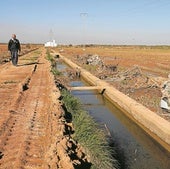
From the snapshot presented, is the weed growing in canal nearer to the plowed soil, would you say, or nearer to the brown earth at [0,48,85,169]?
the brown earth at [0,48,85,169]

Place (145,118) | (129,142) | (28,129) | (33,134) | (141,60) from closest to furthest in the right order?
(33,134), (28,129), (129,142), (145,118), (141,60)

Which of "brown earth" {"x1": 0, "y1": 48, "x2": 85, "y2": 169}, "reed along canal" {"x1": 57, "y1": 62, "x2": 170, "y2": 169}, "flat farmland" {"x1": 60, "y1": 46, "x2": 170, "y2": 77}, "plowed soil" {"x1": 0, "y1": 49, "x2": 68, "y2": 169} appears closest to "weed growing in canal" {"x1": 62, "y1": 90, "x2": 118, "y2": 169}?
"brown earth" {"x1": 0, "y1": 48, "x2": 85, "y2": 169}

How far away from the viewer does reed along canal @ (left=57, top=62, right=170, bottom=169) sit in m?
8.23

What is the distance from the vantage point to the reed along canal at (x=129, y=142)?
27.0 ft

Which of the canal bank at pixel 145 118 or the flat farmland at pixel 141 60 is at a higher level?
the canal bank at pixel 145 118

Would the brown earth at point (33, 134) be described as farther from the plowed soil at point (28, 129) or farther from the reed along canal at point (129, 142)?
the reed along canal at point (129, 142)

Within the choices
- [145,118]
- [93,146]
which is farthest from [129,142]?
[93,146]

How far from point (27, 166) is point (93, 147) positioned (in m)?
2.00

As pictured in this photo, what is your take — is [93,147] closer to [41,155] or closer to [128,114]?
[41,155]

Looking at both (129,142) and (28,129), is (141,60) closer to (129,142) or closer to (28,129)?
(129,142)

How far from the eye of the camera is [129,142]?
32.3 feet

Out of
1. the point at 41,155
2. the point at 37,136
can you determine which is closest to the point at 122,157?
the point at 37,136

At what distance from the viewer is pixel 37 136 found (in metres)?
6.84

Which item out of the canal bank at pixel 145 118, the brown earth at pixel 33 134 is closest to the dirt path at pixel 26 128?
the brown earth at pixel 33 134
